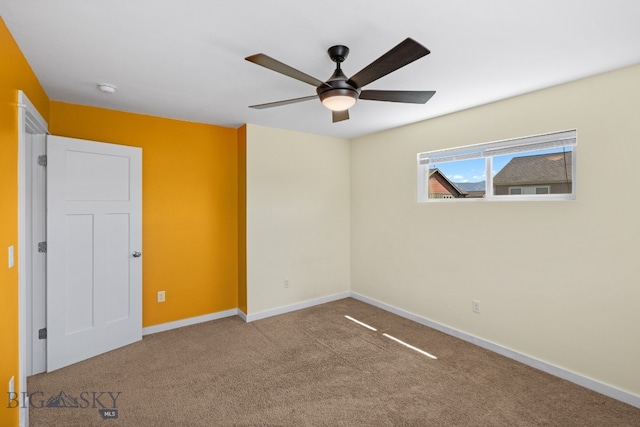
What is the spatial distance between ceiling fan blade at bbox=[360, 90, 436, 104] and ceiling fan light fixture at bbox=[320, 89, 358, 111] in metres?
0.13

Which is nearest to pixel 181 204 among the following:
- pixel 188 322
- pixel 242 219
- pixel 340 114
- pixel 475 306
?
pixel 242 219

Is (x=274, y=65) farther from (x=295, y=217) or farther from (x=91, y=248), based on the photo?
(x=295, y=217)

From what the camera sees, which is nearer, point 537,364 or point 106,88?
point 106,88

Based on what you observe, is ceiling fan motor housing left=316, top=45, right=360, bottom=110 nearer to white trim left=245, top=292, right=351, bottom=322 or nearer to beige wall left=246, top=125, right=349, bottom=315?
beige wall left=246, top=125, right=349, bottom=315

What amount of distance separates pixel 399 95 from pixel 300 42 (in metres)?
0.70

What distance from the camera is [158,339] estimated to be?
3.25 meters

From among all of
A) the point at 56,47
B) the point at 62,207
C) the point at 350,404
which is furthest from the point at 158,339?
the point at 56,47

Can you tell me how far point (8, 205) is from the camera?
176cm

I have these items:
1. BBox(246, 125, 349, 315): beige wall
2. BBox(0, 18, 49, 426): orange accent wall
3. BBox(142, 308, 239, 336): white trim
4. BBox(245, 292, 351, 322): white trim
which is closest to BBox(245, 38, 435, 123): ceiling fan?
BBox(0, 18, 49, 426): orange accent wall

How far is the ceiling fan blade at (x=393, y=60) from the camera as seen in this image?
1.39 metres

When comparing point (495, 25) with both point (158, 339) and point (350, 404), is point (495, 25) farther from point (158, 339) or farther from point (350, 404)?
point (158, 339)

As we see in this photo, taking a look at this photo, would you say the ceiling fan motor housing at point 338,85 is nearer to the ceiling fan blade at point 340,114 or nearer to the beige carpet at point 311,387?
the ceiling fan blade at point 340,114

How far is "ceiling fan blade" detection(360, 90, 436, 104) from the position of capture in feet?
6.31

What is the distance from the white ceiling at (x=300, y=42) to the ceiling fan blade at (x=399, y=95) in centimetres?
26
